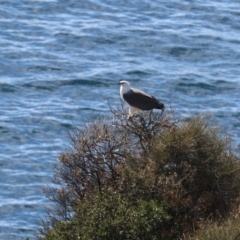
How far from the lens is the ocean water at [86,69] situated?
71.7ft

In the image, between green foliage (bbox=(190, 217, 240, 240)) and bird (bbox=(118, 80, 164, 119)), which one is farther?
bird (bbox=(118, 80, 164, 119))

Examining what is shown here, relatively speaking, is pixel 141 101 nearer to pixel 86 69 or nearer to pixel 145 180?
pixel 145 180

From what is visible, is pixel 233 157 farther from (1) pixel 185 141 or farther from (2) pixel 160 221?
(2) pixel 160 221

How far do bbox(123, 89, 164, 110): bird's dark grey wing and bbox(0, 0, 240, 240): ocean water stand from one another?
5465 mm

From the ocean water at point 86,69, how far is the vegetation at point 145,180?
6.94m

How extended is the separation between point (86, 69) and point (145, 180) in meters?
17.0

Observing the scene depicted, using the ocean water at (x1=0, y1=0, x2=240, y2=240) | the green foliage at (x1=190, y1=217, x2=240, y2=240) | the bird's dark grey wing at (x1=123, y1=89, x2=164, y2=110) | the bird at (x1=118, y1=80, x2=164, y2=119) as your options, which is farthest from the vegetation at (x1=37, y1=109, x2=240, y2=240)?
the ocean water at (x1=0, y1=0, x2=240, y2=240)

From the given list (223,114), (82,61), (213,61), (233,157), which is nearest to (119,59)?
(82,61)

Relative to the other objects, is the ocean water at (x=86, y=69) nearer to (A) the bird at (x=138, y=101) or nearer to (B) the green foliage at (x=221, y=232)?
(A) the bird at (x=138, y=101)

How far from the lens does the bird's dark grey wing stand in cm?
1380

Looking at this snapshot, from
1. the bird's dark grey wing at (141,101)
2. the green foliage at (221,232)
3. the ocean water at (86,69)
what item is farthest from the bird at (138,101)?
the ocean water at (86,69)

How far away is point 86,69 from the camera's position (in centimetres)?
2830

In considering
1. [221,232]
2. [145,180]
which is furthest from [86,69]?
[221,232]

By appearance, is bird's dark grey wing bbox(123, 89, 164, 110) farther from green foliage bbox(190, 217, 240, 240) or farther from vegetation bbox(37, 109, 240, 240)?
green foliage bbox(190, 217, 240, 240)
